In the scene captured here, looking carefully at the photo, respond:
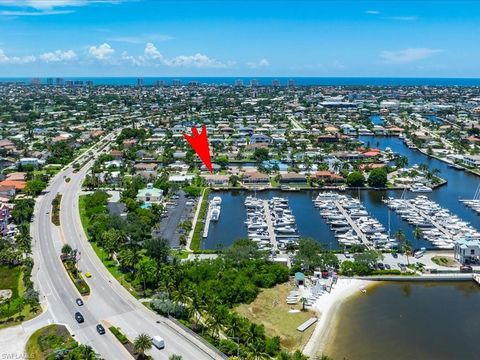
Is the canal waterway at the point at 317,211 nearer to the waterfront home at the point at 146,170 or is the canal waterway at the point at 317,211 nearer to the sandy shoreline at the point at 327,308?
the sandy shoreline at the point at 327,308

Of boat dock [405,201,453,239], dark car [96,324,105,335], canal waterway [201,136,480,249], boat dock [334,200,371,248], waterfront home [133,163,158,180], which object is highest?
waterfront home [133,163,158,180]

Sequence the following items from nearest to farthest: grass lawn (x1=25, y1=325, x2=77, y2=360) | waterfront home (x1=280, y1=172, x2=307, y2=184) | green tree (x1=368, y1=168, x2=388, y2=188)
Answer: grass lawn (x1=25, y1=325, x2=77, y2=360), green tree (x1=368, y1=168, x2=388, y2=188), waterfront home (x1=280, y1=172, x2=307, y2=184)

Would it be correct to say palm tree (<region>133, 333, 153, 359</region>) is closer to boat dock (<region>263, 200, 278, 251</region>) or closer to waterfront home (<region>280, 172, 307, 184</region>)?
boat dock (<region>263, 200, 278, 251</region>)

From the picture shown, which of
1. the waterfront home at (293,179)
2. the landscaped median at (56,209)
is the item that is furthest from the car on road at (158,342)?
the waterfront home at (293,179)

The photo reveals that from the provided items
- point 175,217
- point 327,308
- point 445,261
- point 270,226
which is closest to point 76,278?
point 175,217

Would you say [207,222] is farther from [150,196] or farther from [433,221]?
[433,221]

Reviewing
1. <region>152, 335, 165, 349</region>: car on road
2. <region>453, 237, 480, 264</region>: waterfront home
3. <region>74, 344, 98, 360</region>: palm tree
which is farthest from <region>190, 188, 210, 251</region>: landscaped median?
<region>453, 237, 480, 264</region>: waterfront home
